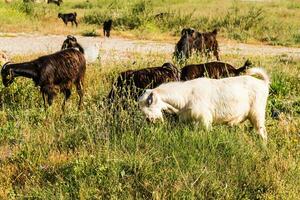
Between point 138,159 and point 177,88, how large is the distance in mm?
1466

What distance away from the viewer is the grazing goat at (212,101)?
6.54m

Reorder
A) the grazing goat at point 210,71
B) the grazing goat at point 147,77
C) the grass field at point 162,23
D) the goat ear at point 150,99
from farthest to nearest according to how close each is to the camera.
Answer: the grass field at point 162,23 → the grazing goat at point 210,71 → the grazing goat at point 147,77 → the goat ear at point 150,99

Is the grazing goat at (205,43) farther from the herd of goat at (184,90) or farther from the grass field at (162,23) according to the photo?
the grass field at (162,23)

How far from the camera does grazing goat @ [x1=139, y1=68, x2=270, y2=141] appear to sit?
21.5 feet

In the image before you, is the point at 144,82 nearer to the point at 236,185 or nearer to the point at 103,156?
the point at 103,156

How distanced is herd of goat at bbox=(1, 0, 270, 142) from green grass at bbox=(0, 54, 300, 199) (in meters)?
0.20

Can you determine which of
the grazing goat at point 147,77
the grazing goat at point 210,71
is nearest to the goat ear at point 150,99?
the grazing goat at point 147,77

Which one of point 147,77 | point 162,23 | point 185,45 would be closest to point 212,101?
point 147,77

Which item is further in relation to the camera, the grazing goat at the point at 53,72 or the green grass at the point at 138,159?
the grazing goat at the point at 53,72

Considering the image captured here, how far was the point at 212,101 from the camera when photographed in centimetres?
673

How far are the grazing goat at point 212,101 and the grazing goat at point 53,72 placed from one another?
2.43 m

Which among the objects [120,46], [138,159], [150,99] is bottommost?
[120,46]

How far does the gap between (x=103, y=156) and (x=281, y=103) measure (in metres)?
4.30

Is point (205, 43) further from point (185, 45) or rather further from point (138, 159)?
point (138, 159)
